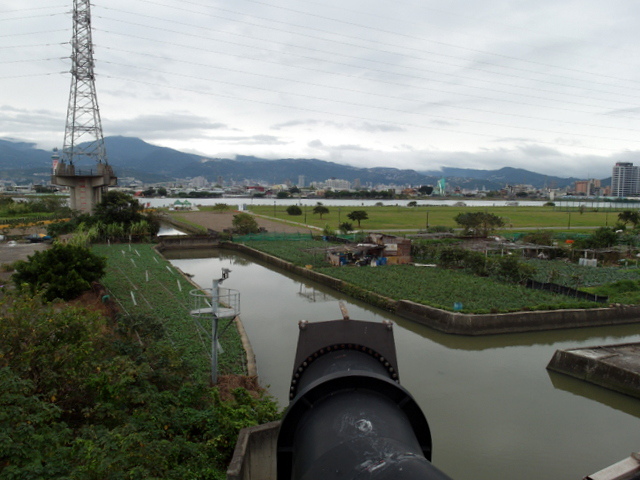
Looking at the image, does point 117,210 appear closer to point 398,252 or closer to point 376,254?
point 376,254

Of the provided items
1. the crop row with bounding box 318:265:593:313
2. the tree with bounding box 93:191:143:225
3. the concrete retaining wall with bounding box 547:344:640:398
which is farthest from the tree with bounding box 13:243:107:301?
the tree with bounding box 93:191:143:225

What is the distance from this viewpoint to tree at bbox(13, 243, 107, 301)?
1698 cm

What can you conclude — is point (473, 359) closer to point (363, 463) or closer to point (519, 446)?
point (519, 446)

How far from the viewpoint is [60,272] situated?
1756 centimetres

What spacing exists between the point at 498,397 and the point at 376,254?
17.9 meters

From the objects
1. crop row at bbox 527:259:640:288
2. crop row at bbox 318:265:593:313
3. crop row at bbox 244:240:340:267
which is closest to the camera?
crop row at bbox 318:265:593:313

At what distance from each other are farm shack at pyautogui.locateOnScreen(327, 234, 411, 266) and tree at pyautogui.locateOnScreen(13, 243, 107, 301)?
45.7ft

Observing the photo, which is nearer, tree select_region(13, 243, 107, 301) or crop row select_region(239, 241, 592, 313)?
tree select_region(13, 243, 107, 301)

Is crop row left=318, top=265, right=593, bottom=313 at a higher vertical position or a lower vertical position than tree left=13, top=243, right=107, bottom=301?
lower

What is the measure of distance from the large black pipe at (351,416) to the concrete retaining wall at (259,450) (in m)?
3.02

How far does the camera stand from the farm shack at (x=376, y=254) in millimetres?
28188

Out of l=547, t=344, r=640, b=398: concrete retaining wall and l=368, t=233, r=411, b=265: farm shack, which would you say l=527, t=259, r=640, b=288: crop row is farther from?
l=547, t=344, r=640, b=398: concrete retaining wall

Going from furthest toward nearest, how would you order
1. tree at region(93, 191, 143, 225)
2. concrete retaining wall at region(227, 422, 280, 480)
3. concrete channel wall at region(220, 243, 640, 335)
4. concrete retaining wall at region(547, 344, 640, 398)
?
1. tree at region(93, 191, 143, 225)
2. concrete channel wall at region(220, 243, 640, 335)
3. concrete retaining wall at region(547, 344, 640, 398)
4. concrete retaining wall at region(227, 422, 280, 480)

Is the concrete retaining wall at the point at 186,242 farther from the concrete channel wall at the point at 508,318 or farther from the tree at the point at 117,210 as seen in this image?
the concrete channel wall at the point at 508,318
